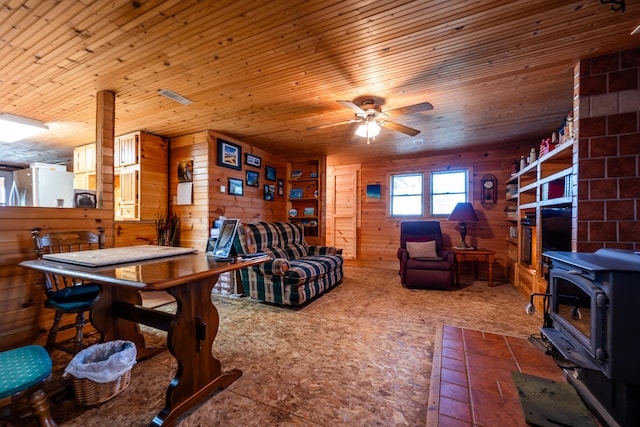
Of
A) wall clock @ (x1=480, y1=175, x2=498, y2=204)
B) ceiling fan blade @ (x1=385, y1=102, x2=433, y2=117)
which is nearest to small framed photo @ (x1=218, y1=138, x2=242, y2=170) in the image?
ceiling fan blade @ (x1=385, y1=102, x2=433, y2=117)

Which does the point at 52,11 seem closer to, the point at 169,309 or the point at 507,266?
the point at 169,309

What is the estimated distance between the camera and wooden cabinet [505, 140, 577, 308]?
2.40 m

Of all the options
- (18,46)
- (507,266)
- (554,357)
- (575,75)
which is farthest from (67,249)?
(507,266)

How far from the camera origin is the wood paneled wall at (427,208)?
4773mm

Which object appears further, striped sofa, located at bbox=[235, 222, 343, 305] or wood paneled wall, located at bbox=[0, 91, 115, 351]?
striped sofa, located at bbox=[235, 222, 343, 305]

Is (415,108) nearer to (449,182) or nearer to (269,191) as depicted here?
(449,182)

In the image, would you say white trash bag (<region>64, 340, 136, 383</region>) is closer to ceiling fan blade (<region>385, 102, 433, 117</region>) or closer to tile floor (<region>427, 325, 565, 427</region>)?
tile floor (<region>427, 325, 565, 427</region>)

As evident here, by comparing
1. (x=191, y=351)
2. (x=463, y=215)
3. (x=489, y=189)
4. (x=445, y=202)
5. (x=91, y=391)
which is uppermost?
(x=489, y=189)

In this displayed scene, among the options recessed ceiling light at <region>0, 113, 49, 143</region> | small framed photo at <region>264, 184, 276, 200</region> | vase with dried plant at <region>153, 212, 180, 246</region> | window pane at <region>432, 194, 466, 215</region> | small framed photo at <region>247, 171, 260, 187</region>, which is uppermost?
recessed ceiling light at <region>0, 113, 49, 143</region>

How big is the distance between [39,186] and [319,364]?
4.76m

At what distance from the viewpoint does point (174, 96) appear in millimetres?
2873

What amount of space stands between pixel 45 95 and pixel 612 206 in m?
5.55

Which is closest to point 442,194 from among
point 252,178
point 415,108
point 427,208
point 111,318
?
point 427,208

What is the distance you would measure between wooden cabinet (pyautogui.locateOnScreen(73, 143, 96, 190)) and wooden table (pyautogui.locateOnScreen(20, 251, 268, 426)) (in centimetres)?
420
